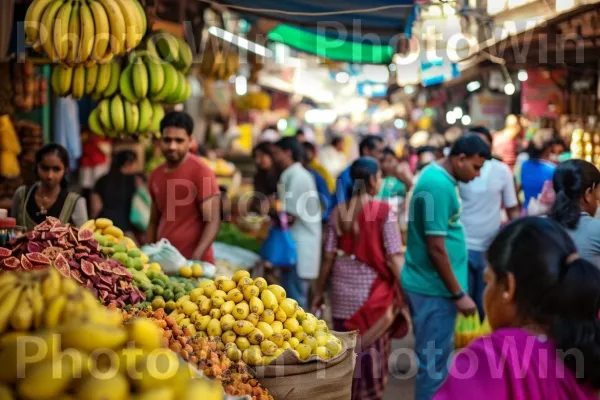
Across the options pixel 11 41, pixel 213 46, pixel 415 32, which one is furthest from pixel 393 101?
pixel 11 41

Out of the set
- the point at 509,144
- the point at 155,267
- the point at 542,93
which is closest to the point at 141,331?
the point at 155,267

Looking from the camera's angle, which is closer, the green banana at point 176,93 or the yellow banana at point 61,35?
the yellow banana at point 61,35

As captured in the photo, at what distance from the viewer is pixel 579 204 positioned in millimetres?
4387

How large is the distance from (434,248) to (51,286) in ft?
11.1

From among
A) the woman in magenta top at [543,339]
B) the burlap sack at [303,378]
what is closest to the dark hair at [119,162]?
the burlap sack at [303,378]

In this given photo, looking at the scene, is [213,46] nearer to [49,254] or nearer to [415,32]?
[415,32]

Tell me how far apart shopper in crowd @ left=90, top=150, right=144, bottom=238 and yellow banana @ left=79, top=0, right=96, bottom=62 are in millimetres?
3765

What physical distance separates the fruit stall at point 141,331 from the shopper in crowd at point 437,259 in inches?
59.1

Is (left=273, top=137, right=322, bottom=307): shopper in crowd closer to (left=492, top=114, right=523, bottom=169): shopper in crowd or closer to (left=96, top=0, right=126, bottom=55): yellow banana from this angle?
(left=96, top=0, right=126, bottom=55): yellow banana

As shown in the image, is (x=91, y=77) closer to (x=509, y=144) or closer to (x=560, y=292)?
(x=560, y=292)

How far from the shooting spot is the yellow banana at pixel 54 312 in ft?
6.30

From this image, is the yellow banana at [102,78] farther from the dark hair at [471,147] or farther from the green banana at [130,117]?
the dark hair at [471,147]

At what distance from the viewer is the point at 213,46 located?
8102 mm

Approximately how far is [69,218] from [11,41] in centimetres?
139
